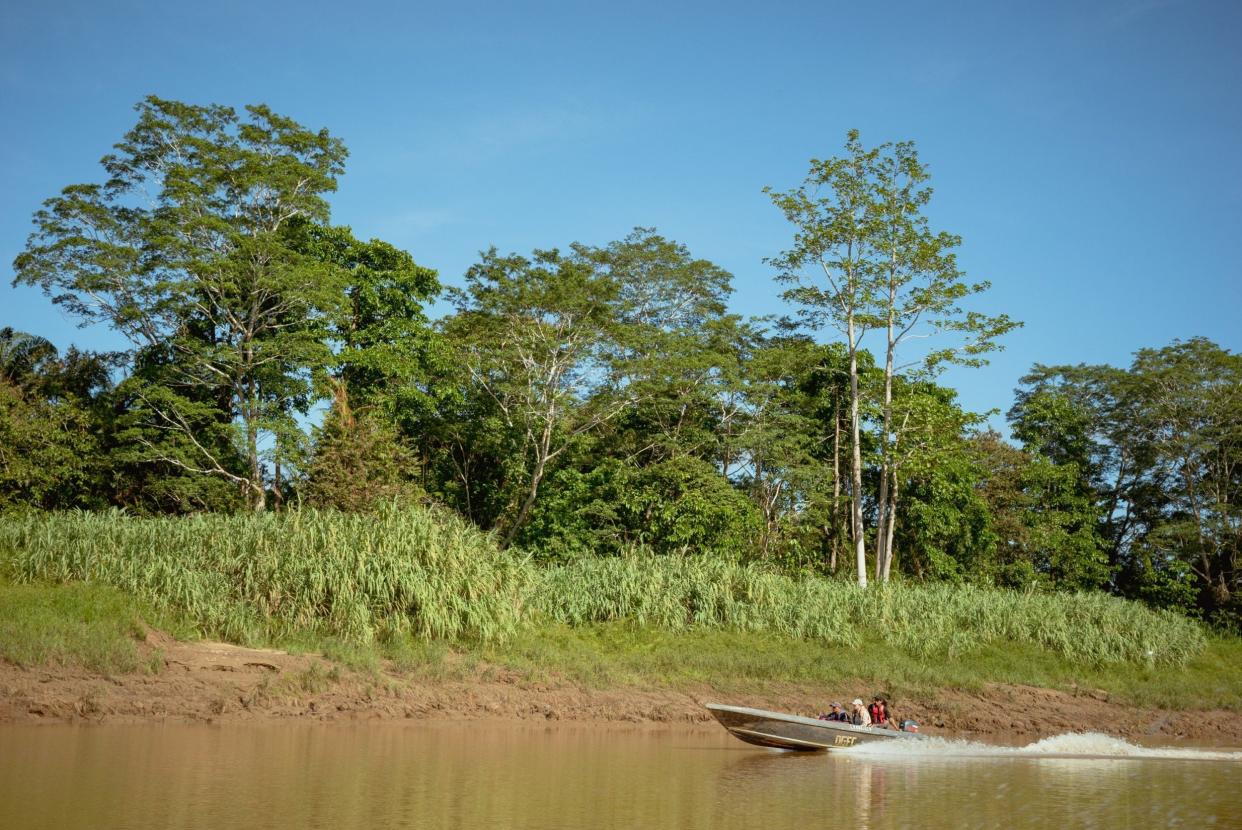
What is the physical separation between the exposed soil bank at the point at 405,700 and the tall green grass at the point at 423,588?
1.23 metres

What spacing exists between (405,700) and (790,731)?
6269 mm

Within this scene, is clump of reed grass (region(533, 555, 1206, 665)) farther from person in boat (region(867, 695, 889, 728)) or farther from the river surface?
the river surface

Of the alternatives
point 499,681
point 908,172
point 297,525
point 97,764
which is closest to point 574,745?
point 499,681

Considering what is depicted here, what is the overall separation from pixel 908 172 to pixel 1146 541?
62.2ft

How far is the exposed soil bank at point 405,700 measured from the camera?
15.3 meters

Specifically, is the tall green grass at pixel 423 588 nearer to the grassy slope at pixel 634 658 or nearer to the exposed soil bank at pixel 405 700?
the grassy slope at pixel 634 658

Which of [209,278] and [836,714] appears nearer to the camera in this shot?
[836,714]

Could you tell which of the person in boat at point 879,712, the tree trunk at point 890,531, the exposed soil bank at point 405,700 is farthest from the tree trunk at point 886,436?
the person in boat at point 879,712

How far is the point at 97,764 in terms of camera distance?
11.5 meters

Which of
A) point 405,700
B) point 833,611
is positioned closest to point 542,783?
point 405,700

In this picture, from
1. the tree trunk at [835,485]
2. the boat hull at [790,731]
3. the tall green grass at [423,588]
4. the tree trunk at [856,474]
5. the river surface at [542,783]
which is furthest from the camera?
the tree trunk at [835,485]

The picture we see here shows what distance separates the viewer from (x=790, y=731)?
1627 centimetres

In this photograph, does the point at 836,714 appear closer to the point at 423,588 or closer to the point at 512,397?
the point at 423,588

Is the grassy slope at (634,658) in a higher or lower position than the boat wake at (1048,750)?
higher
